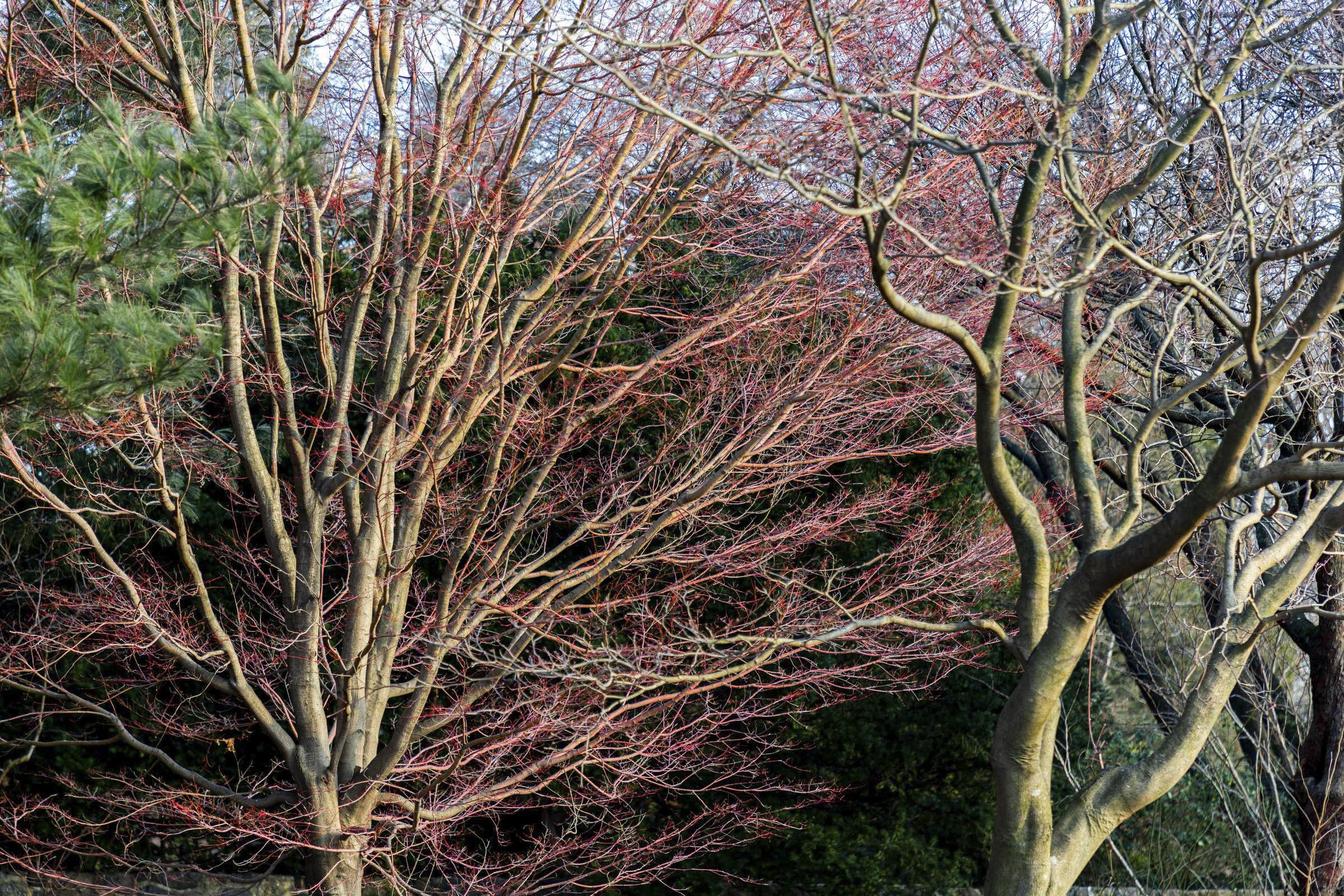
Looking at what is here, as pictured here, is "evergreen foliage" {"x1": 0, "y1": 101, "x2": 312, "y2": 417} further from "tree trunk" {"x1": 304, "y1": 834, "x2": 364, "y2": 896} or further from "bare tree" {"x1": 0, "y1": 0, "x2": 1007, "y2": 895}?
"tree trunk" {"x1": 304, "y1": 834, "x2": 364, "y2": 896}

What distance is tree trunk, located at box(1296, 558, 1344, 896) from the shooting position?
5.77 meters

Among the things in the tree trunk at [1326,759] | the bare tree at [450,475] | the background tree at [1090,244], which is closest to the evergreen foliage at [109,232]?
the bare tree at [450,475]

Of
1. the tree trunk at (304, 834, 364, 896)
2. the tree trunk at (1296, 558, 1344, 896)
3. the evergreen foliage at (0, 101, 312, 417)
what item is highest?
the evergreen foliage at (0, 101, 312, 417)

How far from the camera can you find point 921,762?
6.77 m

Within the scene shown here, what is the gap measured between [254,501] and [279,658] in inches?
33.5

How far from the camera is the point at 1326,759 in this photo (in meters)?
6.06

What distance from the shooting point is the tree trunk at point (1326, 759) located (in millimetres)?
5770

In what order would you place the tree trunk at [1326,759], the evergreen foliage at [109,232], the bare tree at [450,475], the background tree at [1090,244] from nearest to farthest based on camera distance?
the evergreen foliage at [109,232] < the background tree at [1090,244] < the bare tree at [450,475] < the tree trunk at [1326,759]

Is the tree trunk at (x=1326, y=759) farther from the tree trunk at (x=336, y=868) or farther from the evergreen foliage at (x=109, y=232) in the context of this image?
the evergreen foliage at (x=109, y=232)

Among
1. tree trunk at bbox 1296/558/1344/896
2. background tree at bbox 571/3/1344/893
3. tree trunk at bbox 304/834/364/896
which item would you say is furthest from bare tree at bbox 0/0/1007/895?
tree trunk at bbox 1296/558/1344/896

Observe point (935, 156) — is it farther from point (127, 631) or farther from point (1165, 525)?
point (127, 631)

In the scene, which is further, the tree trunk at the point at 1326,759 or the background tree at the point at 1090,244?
the tree trunk at the point at 1326,759

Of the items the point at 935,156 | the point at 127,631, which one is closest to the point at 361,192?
the point at 127,631

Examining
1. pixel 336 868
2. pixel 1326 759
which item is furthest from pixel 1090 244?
pixel 1326 759
